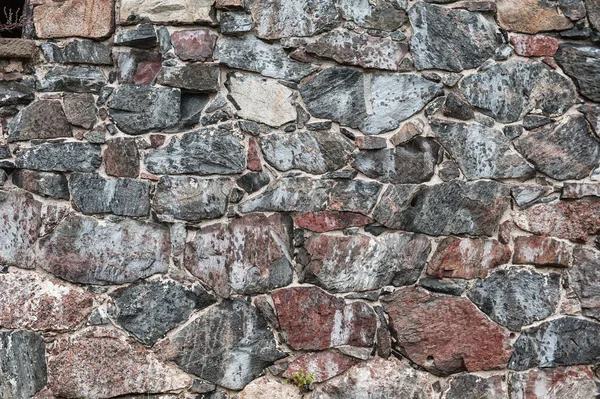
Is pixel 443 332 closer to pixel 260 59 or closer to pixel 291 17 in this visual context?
pixel 260 59

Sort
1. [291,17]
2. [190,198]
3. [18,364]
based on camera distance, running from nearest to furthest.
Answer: [18,364] → [190,198] → [291,17]

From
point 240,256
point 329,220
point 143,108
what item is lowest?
point 240,256

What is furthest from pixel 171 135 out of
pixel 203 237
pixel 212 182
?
pixel 203 237

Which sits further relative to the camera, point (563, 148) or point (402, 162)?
point (563, 148)

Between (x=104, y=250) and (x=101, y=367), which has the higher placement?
(x=104, y=250)

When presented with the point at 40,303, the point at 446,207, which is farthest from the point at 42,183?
the point at 446,207

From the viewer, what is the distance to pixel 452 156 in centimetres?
342

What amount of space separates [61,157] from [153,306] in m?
0.76

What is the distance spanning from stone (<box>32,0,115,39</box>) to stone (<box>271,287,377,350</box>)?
4.62 feet

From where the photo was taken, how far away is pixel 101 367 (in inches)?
124

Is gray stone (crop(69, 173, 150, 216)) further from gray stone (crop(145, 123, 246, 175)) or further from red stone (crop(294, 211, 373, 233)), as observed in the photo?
red stone (crop(294, 211, 373, 233))

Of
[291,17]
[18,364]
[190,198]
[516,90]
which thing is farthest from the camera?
[516,90]

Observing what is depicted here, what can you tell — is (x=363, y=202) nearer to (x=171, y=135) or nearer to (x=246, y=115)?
(x=246, y=115)

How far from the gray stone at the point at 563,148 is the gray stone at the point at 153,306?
5.47 ft
